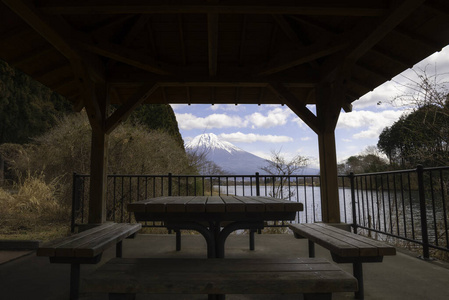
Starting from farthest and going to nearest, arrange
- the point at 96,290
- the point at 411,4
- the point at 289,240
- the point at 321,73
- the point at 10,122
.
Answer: the point at 10,122 < the point at 321,73 < the point at 289,240 < the point at 411,4 < the point at 96,290

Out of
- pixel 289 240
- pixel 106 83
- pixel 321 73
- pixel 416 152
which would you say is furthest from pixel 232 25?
pixel 416 152

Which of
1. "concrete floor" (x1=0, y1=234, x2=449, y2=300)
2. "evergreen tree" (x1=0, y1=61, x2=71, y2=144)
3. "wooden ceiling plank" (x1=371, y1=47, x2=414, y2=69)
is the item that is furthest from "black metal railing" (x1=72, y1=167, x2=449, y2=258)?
"evergreen tree" (x1=0, y1=61, x2=71, y2=144)

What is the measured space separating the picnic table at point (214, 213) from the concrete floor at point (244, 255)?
0.52 m

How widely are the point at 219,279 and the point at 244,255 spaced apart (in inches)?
86.9

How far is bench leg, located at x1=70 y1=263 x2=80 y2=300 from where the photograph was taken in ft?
7.11

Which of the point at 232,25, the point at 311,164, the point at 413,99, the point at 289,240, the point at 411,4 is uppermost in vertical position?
the point at 232,25

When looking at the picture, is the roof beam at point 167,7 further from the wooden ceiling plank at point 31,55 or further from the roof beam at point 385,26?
the wooden ceiling plank at point 31,55

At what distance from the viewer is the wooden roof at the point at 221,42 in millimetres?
3051

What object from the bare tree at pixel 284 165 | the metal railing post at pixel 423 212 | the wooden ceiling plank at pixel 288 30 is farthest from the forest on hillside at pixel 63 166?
the metal railing post at pixel 423 212

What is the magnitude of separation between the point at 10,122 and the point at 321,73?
663 inches

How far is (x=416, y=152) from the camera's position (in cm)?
516

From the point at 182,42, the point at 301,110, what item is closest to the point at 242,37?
the point at 182,42

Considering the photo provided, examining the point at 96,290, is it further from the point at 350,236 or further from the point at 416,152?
the point at 416,152

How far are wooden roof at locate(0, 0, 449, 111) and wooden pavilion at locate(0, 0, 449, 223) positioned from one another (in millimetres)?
15
